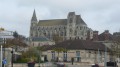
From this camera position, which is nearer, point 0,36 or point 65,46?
point 0,36

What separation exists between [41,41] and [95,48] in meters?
110

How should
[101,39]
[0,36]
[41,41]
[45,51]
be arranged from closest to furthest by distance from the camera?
1. [0,36]
2. [45,51]
3. [101,39]
4. [41,41]

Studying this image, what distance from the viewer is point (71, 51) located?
291ft

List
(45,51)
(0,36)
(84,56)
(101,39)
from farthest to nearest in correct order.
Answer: (101,39)
(45,51)
(84,56)
(0,36)

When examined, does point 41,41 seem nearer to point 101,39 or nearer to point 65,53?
point 101,39

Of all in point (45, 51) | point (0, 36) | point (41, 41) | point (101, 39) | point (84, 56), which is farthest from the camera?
point (41, 41)

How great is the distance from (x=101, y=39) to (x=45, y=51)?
39948mm

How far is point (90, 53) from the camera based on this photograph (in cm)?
8850

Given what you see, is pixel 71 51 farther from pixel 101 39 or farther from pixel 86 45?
pixel 101 39

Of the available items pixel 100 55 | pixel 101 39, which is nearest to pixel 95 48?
pixel 100 55

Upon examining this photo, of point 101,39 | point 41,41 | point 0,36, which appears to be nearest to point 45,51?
point 101,39

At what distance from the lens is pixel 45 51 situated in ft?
307

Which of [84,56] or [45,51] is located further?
[45,51]

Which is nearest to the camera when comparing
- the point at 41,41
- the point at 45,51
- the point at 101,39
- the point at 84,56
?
the point at 84,56
